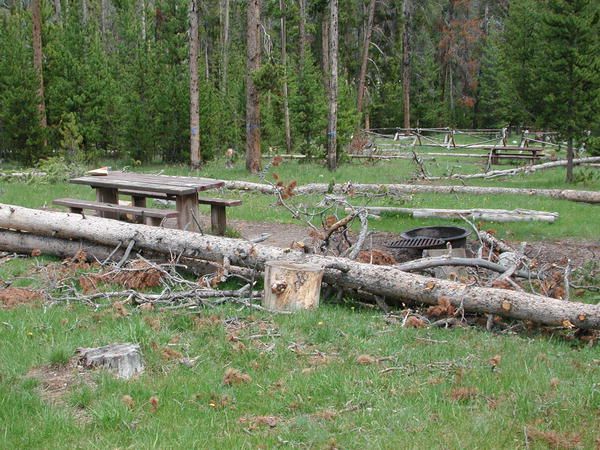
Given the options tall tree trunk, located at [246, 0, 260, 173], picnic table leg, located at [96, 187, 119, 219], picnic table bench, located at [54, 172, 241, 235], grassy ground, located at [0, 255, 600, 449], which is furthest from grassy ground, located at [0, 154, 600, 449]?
tall tree trunk, located at [246, 0, 260, 173]

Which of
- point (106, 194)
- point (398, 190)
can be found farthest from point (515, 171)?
point (106, 194)

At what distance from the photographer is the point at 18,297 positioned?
7.04 m

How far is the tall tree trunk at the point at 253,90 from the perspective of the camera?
63.5 feet

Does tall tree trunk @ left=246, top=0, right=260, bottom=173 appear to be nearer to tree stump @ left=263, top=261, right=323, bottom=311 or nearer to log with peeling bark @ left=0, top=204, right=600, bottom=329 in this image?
log with peeling bark @ left=0, top=204, right=600, bottom=329

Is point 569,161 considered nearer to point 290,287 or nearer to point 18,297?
point 290,287

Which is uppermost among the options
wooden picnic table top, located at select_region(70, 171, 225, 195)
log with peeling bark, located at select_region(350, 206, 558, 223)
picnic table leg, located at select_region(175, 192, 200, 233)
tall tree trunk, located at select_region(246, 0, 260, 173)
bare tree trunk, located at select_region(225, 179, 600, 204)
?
tall tree trunk, located at select_region(246, 0, 260, 173)

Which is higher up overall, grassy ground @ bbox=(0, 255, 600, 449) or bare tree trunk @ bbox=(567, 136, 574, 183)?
bare tree trunk @ bbox=(567, 136, 574, 183)

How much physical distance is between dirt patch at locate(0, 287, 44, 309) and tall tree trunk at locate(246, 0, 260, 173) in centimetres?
1304

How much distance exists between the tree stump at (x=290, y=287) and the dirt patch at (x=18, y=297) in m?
2.24

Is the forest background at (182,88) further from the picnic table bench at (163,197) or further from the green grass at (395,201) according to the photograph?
the picnic table bench at (163,197)

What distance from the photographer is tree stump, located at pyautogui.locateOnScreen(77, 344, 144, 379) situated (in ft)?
16.5

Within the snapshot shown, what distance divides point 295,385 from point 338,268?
230 cm

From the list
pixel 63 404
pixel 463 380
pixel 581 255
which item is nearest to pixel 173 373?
pixel 63 404

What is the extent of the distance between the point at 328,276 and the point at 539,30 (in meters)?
12.4
